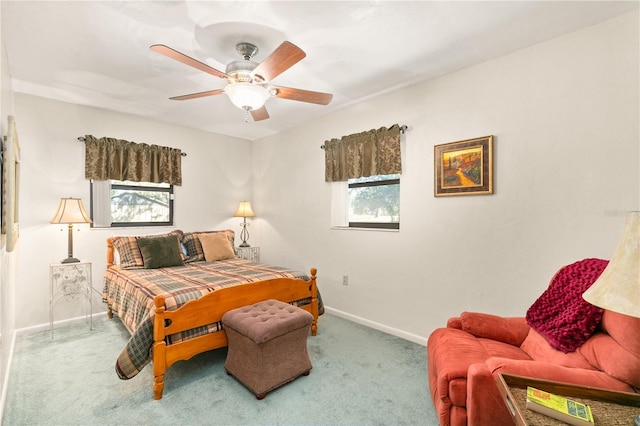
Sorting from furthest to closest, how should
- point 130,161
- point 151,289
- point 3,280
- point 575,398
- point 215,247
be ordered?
point 215,247 < point 130,161 < point 151,289 < point 3,280 < point 575,398

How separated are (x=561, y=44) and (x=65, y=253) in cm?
509

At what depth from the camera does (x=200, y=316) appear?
231cm

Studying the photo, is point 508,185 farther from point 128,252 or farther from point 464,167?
point 128,252

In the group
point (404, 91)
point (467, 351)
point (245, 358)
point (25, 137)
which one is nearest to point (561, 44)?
point (404, 91)

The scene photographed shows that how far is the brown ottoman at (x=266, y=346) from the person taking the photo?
208cm

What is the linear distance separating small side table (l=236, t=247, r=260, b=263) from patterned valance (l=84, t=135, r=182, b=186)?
4.39ft

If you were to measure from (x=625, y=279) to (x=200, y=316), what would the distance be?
238 centimetres

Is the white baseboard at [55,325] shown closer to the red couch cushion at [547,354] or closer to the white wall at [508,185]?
the white wall at [508,185]

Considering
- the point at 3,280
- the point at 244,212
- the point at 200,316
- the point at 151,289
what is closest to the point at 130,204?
A: the point at 244,212

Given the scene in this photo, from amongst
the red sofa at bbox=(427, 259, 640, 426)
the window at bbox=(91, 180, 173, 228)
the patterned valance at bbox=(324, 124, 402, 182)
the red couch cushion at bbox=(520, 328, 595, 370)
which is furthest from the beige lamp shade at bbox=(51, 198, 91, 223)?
the red couch cushion at bbox=(520, 328, 595, 370)

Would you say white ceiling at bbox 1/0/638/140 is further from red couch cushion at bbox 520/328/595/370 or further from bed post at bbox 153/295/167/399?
red couch cushion at bbox 520/328/595/370

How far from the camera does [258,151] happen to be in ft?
16.7

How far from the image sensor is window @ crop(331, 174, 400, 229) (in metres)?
3.46

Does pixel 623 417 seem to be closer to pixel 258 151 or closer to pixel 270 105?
pixel 270 105
